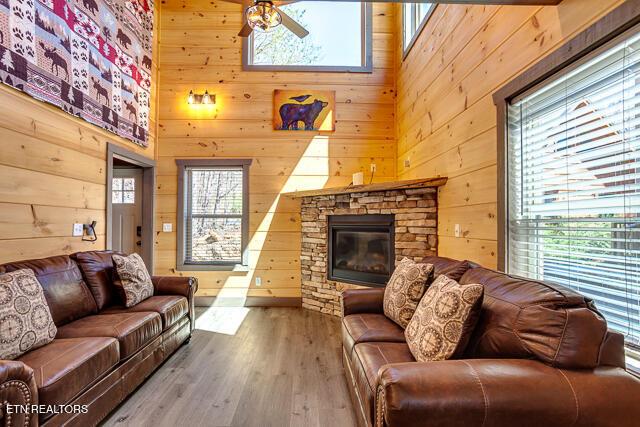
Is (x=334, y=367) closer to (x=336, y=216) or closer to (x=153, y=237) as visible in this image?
(x=336, y=216)

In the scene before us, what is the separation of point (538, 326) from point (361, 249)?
2678 millimetres

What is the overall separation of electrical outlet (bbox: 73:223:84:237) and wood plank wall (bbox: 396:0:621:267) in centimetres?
354

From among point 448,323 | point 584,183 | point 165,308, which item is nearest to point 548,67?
point 584,183

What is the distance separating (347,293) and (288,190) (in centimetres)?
220

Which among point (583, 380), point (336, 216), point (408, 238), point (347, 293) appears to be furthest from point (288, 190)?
point (583, 380)

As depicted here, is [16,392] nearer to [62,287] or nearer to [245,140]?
[62,287]

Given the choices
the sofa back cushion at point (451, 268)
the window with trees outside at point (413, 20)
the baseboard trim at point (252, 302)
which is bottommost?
the baseboard trim at point (252, 302)

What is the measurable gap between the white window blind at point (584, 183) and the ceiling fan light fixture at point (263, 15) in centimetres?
195

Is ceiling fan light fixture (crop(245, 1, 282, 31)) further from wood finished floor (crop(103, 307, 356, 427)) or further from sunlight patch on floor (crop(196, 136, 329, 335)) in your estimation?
wood finished floor (crop(103, 307, 356, 427))

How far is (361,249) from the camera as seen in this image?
3.90 meters

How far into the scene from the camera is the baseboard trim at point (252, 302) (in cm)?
431

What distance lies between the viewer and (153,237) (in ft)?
13.9

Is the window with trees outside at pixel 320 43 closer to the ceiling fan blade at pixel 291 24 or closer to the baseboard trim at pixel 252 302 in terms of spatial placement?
the ceiling fan blade at pixel 291 24

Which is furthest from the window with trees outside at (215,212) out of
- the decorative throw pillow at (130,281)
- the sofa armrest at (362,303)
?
the sofa armrest at (362,303)
